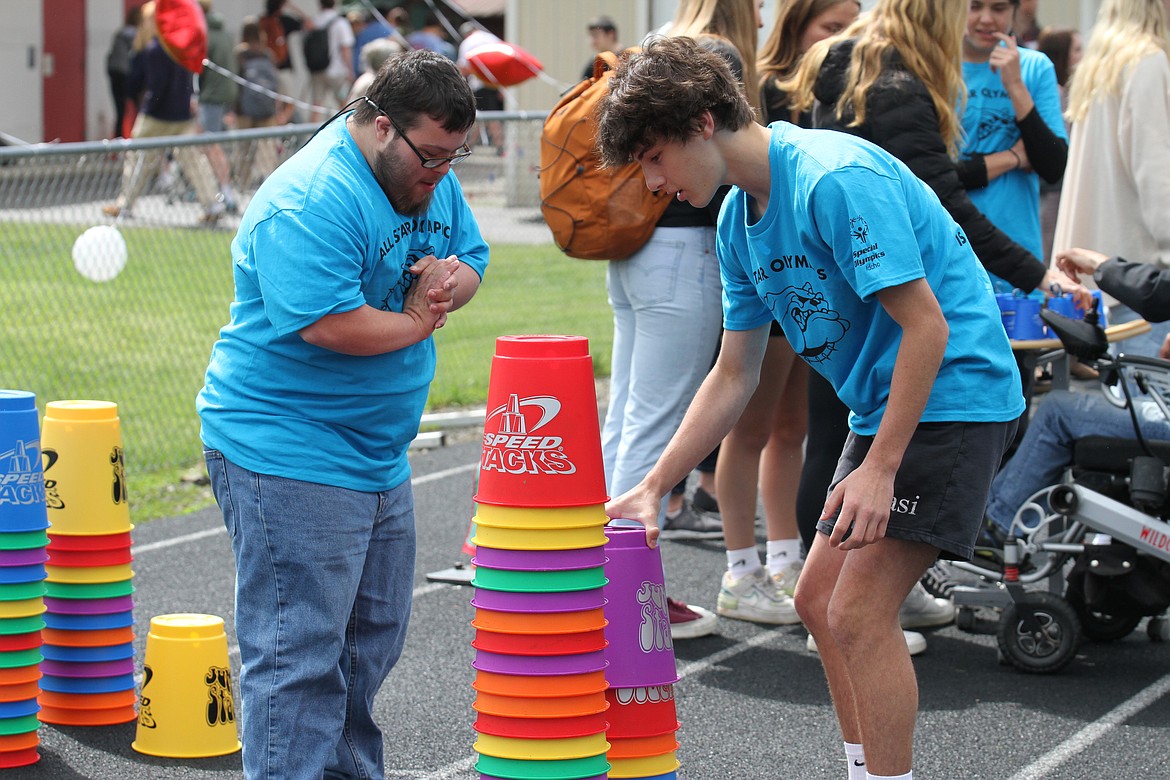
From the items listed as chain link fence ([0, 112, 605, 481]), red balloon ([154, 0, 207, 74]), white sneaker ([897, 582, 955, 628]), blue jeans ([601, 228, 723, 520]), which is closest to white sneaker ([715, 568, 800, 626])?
white sneaker ([897, 582, 955, 628])

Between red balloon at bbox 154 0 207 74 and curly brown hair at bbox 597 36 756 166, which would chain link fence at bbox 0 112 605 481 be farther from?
curly brown hair at bbox 597 36 756 166

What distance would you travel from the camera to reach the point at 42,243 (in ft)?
24.4

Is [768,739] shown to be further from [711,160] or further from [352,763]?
[711,160]

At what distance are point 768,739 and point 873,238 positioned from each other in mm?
1890

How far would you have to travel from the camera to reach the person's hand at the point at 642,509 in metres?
3.42

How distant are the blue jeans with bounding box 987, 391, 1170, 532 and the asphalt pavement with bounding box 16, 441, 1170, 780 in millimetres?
542

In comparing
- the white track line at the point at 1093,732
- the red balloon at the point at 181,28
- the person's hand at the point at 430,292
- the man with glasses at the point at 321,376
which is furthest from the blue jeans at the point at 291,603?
the red balloon at the point at 181,28

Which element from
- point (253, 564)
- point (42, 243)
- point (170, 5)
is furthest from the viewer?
point (170, 5)

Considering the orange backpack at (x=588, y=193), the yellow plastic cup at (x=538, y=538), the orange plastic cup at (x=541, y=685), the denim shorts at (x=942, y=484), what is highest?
the orange backpack at (x=588, y=193)

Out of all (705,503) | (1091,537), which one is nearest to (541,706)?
(1091,537)

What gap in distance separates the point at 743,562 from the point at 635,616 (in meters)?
1.88

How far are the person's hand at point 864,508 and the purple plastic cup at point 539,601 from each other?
1.83 feet

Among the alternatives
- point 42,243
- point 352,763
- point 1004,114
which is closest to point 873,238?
point 352,763

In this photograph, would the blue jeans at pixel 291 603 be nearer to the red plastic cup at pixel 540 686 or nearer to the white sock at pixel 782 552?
the red plastic cup at pixel 540 686
